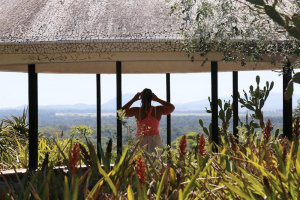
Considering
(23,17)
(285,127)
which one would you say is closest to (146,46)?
(23,17)

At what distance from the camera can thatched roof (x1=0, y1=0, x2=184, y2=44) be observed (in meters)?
7.04

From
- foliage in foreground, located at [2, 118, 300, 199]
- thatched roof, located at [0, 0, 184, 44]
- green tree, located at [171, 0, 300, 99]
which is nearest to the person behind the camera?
foliage in foreground, located at [2, 118, 300, 199]

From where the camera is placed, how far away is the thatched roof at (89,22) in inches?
277

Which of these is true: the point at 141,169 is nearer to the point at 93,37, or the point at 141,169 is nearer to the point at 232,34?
the point at 232,34

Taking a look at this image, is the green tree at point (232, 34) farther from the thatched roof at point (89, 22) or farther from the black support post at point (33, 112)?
the black support post at point (33, 112)

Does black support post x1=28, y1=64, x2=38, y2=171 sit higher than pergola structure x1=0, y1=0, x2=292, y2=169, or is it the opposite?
pergola structure x1=0, y1=0, x2=292, y2=169

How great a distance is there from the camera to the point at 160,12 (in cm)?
761

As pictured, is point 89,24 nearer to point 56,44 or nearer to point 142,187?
point 56,44

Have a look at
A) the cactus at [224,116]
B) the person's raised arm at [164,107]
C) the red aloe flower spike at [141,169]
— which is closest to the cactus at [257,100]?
the cactus at [224,116]

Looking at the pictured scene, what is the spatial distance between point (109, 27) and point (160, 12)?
921 millimetres

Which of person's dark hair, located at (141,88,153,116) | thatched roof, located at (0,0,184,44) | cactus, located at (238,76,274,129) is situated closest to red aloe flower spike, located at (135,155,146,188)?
thatched roof, located at (0,0,184,44)

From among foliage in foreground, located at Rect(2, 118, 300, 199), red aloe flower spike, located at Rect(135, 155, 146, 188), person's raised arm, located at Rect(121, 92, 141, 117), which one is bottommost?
foliage in foreground, located at Rect(2, 118, 300, 199)

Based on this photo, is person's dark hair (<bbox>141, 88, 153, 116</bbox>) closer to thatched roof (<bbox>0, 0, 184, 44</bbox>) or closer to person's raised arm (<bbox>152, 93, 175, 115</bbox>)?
person's raised arm (<bbox>152, 93, 175, 115</bbox>)

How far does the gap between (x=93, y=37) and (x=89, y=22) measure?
46cm
